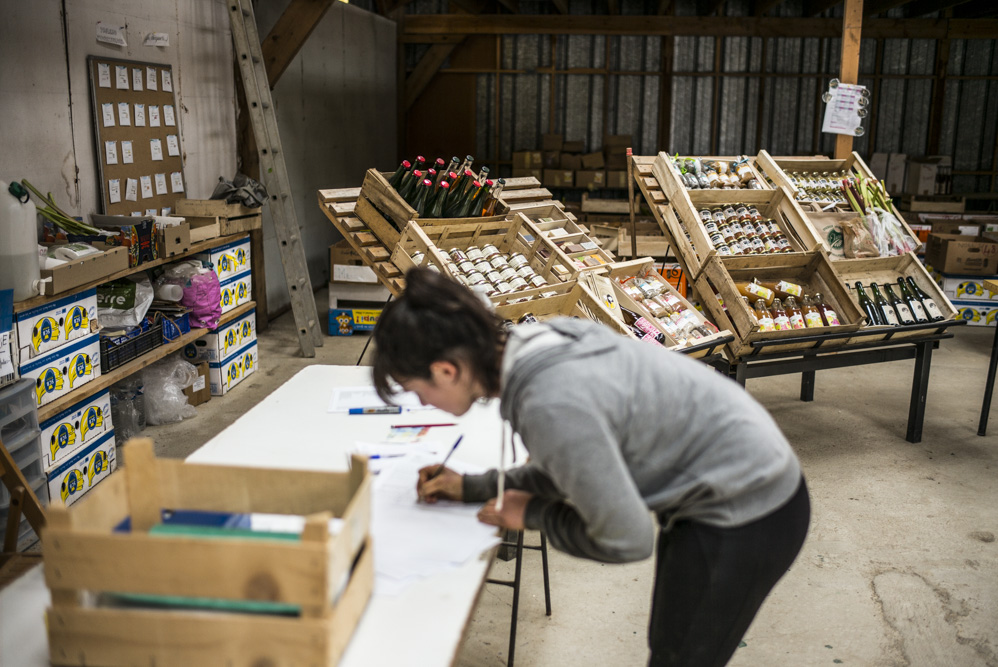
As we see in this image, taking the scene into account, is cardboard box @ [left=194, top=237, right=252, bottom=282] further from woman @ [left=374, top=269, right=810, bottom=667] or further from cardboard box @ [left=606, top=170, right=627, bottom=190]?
cardboard box @ [left=606, top=170, right=627, bottom=190]

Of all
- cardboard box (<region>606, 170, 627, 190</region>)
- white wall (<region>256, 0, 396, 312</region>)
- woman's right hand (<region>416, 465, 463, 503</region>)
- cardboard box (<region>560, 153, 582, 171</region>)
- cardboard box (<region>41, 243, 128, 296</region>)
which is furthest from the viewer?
cardboard box (<region>560, 153, 582, 171</region>)

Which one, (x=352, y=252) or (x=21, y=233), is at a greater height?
(x=21, y=233)

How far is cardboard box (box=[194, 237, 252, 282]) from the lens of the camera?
523 centimetres

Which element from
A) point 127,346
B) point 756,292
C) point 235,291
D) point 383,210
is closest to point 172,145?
point 235,291

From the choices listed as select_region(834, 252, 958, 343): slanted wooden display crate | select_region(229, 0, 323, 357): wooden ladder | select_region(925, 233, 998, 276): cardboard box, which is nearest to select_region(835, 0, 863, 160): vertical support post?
select_region(834, 252, 958, 343): slanted wooden display crate

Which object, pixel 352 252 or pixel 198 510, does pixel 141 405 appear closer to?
pixel 352 252

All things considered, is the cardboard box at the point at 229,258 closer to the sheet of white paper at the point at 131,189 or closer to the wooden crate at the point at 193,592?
the sheet of white paper at the point at 131,189

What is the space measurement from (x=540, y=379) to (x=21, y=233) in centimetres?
289

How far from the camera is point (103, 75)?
15.5 ft

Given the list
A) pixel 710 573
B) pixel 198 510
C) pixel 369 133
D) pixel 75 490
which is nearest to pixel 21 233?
pixel 75 490

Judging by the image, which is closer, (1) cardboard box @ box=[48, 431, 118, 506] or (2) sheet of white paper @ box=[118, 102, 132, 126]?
(1) cardboard box @ box=[48, 431, 118, 506]

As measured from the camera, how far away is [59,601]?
4.21 ft

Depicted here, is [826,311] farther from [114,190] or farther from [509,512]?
[114,190]

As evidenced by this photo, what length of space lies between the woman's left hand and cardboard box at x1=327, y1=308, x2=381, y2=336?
5.42 m
